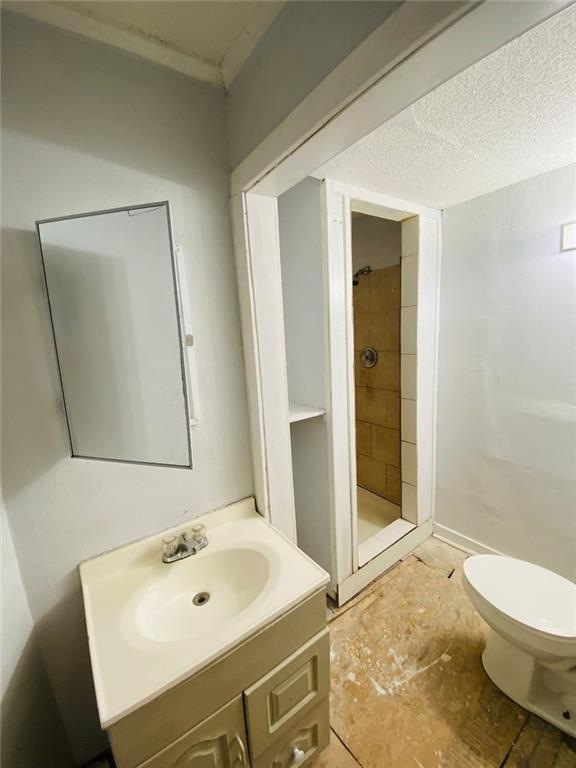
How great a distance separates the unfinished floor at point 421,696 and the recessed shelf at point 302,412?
1.02 meters

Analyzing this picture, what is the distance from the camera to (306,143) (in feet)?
2.37

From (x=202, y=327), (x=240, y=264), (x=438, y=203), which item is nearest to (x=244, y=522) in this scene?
(x=202, y=327)

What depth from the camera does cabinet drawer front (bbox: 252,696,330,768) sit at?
849 mm

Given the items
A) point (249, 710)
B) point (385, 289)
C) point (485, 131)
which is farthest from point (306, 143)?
point (385, 289)

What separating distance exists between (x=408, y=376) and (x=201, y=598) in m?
1.54

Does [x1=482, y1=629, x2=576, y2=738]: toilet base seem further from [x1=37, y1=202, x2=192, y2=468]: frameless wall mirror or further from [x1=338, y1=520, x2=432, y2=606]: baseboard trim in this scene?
[x1=37, y1=202, x2=192, y2=468]: frameless wall mirror

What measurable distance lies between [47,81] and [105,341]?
628mm

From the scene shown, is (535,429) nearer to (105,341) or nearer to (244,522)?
(244,522)

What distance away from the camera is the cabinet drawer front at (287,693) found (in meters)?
0.77

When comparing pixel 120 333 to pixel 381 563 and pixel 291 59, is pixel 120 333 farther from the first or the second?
pixel 381 563

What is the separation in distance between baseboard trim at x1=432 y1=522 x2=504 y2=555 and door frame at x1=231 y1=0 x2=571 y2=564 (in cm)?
87

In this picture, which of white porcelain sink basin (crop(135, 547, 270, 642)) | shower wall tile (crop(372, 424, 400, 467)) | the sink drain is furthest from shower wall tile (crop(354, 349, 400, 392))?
Answer: the sink drain

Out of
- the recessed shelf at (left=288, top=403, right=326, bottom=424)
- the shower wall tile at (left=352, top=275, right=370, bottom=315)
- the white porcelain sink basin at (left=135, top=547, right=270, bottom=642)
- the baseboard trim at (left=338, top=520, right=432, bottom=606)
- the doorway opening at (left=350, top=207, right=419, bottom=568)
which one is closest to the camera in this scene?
the white porcelain sink basin at (left=135, top=547, right=270, bottom=642)

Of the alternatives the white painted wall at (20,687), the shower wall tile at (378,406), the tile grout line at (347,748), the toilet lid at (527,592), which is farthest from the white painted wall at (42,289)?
the shower wall tile at (378,406)
